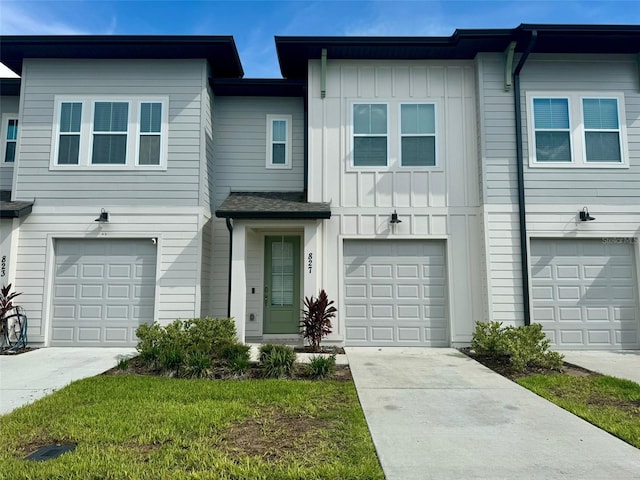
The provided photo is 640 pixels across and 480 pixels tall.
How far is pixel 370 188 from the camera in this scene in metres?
8.60

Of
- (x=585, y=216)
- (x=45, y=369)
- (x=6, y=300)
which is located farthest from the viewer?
(x=585, y=216)

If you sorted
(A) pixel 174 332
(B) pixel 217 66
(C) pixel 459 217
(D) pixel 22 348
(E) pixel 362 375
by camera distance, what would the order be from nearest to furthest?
(E) pixel 362 375 → (A) pixel 174 332 → (D) pixel 22 348 → (C) pixel 459 217 → (B) pixel 217 66

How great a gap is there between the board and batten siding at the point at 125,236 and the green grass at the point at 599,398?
20.1 ft

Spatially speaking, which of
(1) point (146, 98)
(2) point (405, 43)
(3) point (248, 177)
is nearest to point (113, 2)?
(1) point (146, 98)

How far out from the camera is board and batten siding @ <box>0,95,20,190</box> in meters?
9.34

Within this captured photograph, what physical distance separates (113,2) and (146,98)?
1899 millimetres

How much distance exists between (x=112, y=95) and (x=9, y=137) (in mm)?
2877

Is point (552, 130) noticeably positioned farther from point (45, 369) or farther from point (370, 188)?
point (45, 369)

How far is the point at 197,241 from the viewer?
8.43 m

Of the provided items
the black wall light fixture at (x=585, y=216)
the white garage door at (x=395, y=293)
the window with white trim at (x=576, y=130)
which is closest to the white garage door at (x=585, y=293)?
the black wall light fixture at (x=585, y=216)

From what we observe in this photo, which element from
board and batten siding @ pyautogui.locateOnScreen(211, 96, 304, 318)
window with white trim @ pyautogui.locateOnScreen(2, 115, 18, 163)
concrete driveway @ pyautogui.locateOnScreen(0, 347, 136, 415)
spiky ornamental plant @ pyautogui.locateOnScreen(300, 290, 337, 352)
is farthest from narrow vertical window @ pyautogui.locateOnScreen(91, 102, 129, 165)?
spiky ornamental plant @ pyautogui.locateOnScreen(300, 290, 337, 352)

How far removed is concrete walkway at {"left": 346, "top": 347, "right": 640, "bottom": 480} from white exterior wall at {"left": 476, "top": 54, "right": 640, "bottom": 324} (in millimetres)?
2829

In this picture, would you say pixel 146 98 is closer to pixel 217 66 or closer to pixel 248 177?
pixel 217 66

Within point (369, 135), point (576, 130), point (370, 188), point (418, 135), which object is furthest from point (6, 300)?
point (576, 130)
